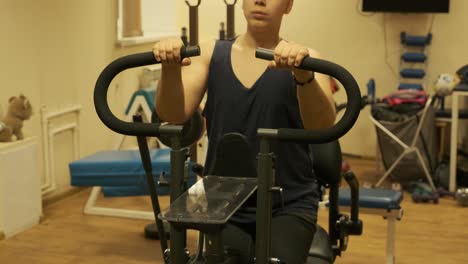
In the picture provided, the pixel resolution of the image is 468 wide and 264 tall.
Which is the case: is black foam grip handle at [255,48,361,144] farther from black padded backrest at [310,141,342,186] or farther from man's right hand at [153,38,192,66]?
black padded backrest at [310,141,342,186]

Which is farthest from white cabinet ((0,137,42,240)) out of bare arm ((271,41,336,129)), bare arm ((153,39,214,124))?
bare arm ((271,41,336,129))

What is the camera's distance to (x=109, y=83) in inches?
62.7

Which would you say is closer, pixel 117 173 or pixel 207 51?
pixel 207 51

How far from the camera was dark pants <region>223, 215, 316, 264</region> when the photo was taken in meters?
1.81

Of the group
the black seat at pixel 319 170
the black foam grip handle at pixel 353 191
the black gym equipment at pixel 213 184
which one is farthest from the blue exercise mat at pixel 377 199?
the black gym equipment at pixel 213 184

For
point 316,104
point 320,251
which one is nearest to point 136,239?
point 320,251

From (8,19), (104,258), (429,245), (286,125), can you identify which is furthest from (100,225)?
(286,125)

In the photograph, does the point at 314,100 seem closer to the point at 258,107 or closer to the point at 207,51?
the point at 258,107

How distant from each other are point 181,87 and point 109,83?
0.90 feet

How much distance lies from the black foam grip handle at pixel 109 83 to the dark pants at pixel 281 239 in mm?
382

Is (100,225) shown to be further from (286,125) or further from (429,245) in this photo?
(286,125)

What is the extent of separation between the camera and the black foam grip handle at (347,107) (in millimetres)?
1441

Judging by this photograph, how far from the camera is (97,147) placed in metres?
4.98

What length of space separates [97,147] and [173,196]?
349cm
